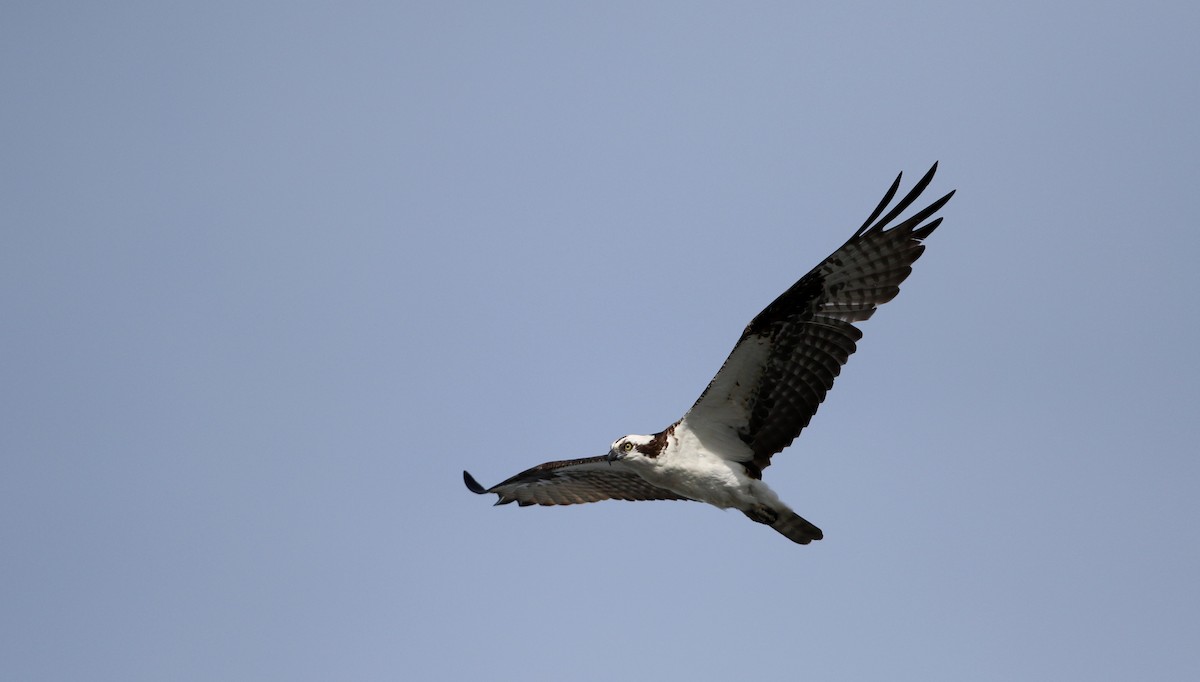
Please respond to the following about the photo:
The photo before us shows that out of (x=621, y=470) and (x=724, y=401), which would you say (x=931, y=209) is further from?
(x=621, y=470)

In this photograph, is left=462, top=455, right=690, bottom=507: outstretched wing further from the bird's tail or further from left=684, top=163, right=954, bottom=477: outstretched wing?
left=684, top=163, right=954, bottom=477: outstretched wing

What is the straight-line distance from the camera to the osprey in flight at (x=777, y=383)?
13.0 metres

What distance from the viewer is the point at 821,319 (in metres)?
13.1

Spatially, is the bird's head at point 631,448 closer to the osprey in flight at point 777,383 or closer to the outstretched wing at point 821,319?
the osprey in flight at point 777,383

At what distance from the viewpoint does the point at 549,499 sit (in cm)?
1577

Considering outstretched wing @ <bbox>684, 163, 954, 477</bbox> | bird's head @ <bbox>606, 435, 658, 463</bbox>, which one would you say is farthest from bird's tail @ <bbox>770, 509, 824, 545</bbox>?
bird's head @ <bbox>606, 435, 658, 463</bbox>

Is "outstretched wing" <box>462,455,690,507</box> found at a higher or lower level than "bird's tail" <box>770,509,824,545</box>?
higher

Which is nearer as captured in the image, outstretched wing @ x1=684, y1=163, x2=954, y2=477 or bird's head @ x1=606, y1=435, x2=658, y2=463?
outstretched wing @ x1=684, y1=163, x2=954, y2=477

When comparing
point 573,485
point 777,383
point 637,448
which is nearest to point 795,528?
point 777,383

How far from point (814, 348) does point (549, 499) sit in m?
4.09

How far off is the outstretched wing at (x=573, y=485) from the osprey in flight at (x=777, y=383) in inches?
17.1

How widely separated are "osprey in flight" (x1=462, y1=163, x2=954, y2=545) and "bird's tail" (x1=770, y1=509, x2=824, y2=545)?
1cm

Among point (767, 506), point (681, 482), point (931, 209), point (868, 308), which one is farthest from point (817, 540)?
point (931, 209)

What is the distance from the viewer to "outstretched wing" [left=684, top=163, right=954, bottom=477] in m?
13.0
